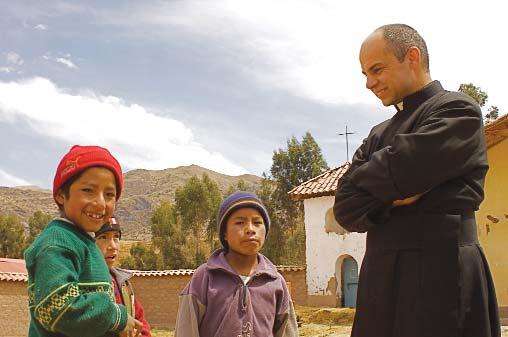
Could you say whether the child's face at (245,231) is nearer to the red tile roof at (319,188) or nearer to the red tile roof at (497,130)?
the red tile roof at (497,130)

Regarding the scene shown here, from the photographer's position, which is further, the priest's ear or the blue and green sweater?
the priest's ear

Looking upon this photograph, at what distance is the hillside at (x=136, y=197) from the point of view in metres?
90.2

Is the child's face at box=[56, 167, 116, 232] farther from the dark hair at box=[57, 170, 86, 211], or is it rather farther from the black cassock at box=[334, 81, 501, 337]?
the black cassock at box=[334, 81, 501, 337]

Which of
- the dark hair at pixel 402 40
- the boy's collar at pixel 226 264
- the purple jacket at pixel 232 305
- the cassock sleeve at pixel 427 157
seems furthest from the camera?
the boy's collar at pixel 226 264

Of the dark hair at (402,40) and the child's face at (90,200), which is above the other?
the dark hair at (402,40)

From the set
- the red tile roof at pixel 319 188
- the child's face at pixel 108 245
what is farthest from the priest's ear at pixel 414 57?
the red tile roof at pixel 319 188

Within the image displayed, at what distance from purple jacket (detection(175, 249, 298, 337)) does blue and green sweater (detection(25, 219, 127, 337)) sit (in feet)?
2.23

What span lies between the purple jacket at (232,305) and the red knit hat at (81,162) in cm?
78

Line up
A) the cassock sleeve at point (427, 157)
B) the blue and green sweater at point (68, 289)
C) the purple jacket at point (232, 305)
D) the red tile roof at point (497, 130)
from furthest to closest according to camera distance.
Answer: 1. the red tile roof at point (497, 130)
2. the purple jacket at point (232, 305)
3. the cassock sleeve at point (427, 157)
4. the blue and green sweater at point (68, 289)

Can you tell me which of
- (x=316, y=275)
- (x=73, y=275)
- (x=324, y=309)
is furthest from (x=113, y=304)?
(x=316, y=275)

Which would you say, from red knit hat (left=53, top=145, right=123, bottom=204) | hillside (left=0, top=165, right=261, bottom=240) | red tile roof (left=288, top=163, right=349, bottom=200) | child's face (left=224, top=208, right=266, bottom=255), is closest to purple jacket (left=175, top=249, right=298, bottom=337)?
child's face (left=224, top=208, right=266, bottom=255)

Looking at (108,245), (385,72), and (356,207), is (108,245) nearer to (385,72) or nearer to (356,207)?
(356,207)

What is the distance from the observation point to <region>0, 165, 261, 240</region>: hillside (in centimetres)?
9025

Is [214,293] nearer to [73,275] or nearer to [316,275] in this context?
[73,275]
